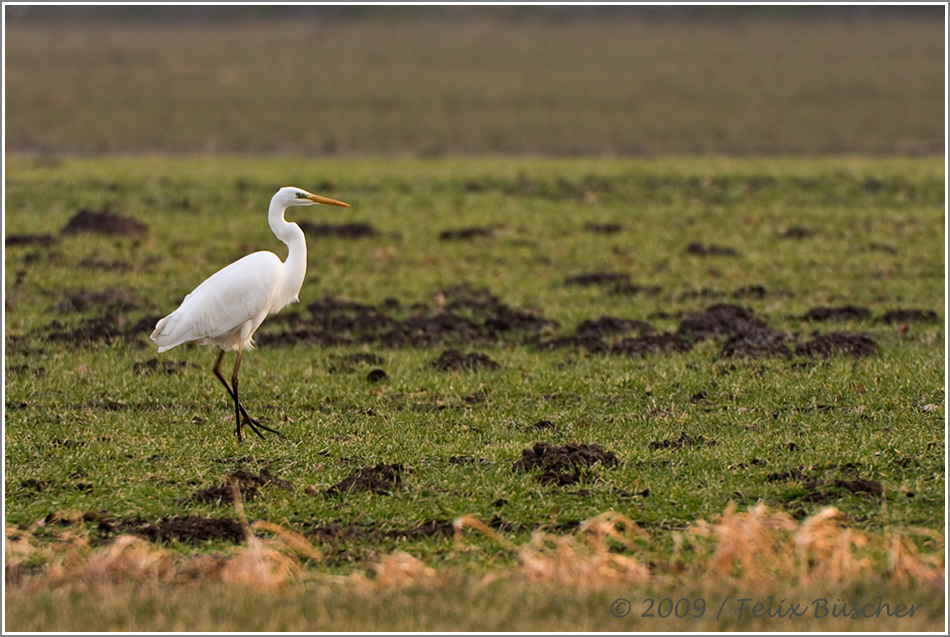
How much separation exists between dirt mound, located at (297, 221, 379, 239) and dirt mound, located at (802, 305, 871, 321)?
7.46 meters

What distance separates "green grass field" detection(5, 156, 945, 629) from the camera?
7168mm

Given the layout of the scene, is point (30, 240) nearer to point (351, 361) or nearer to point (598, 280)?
point (351, 361)

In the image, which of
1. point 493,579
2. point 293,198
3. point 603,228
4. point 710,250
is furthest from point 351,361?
point 603,228

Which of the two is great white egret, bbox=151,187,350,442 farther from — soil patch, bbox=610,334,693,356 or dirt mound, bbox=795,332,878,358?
dirt mound, bbox=795,332,878,358

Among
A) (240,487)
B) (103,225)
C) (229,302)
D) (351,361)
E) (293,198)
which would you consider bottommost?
(351,361)

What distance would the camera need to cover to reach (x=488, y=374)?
36.6ft

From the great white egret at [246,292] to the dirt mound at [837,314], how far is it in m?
6.84

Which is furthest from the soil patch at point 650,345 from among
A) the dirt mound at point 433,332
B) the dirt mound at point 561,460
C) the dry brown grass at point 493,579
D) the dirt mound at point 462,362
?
the dry brown grass at point 493,579

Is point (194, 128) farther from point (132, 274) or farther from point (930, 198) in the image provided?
point (930, 198)

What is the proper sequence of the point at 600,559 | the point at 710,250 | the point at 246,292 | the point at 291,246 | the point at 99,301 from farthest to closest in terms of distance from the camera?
1. the point at 710,250
2. the point at 99,301
3. the point at 291,246
4. the point at 246,292
5. the point at 600,559

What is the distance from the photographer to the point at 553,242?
1836cm

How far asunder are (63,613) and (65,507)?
2054 mm

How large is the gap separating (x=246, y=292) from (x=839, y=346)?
19.7 ft

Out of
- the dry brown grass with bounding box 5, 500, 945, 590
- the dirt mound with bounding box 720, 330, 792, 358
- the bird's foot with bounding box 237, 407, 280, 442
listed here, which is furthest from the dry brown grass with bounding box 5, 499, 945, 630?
the dirt mound with bounding box 720, 330, 792, 358
